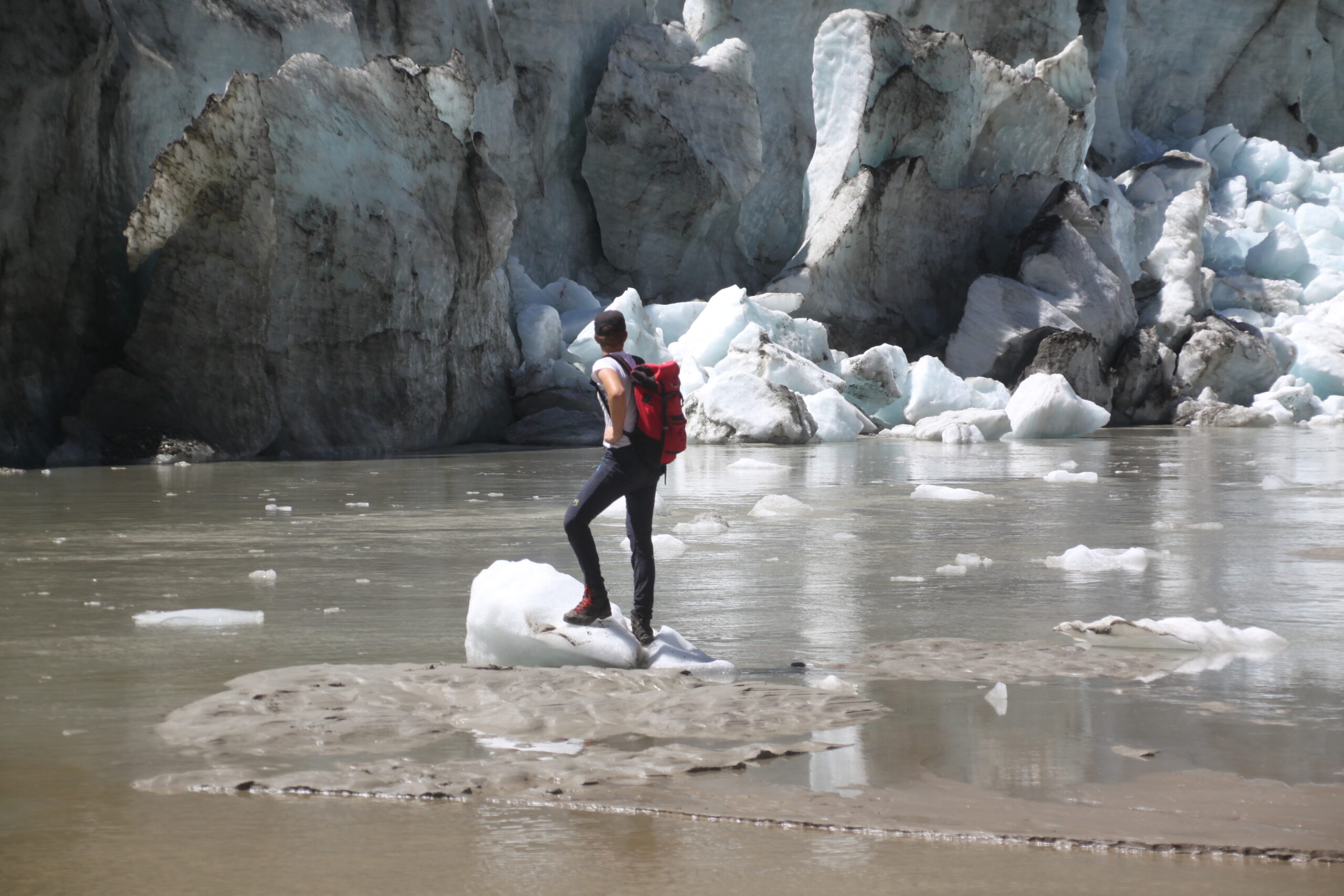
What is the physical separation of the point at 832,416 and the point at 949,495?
10411 millimetres

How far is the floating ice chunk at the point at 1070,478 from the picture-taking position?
37.4 ft

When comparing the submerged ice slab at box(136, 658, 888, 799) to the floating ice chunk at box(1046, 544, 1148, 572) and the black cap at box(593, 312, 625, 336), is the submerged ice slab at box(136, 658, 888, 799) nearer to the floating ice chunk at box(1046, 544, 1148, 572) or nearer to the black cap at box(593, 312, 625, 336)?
the black cap at box(593, 312, 625, 336)

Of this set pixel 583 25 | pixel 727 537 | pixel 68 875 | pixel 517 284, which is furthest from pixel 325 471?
pixel 583 25

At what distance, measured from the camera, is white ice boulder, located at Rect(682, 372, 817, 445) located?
18797 millimetres

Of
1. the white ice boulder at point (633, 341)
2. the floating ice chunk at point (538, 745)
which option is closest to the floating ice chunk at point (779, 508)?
the floating ice chunk at point (538, 745)

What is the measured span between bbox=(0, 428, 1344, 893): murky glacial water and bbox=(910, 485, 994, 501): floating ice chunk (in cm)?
35

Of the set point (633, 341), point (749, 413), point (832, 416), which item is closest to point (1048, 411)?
point (832, 416)

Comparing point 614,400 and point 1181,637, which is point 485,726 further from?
point 1181,637

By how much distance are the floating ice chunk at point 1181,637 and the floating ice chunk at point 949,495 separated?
524cm

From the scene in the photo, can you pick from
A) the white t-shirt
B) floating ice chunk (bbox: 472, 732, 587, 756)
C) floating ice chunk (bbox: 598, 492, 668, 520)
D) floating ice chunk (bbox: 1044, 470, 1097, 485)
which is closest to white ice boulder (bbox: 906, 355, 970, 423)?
floating ice chunk (bbox: 1044, 470, 1097, 485)

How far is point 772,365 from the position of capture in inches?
792

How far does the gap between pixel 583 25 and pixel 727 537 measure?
1958 cm

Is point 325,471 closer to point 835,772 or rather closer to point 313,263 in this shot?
point 313,263

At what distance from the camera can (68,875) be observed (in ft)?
7.22
